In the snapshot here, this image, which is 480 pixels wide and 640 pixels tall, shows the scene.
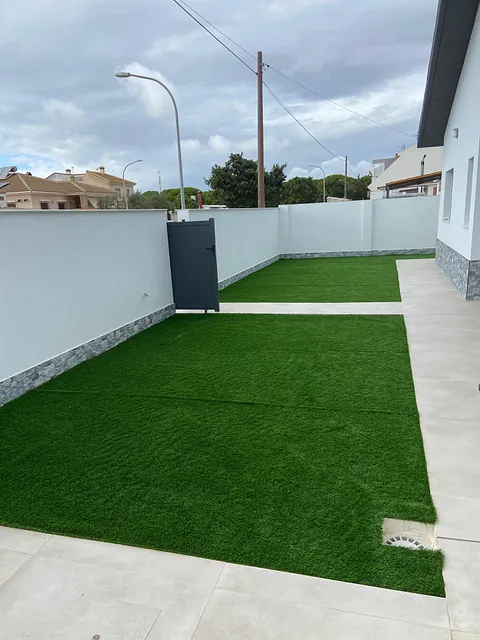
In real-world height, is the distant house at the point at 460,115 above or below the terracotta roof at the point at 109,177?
below

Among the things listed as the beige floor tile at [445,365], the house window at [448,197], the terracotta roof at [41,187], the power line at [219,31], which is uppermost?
the power line at [219,31]

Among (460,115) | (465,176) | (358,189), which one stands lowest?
(465,176)

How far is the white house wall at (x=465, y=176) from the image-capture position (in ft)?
27.3

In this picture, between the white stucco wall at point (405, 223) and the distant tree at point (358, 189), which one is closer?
the white stucco wall at point (405, 223)

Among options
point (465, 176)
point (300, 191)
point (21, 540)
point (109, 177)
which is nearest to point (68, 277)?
point (21, 540)

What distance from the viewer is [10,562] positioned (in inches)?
110

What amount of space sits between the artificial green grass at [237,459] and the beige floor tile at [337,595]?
63 mm

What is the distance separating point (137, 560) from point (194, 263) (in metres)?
6.80

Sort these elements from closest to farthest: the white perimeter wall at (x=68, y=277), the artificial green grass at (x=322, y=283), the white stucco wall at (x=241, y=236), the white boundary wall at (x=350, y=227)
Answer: the white perimeter wall at (x=68, y=277) → the artificial green grass at (x=322, y=283) → the white stucco wall at (x=241, y=236) → the white boundary wall at (x=350, y=227)

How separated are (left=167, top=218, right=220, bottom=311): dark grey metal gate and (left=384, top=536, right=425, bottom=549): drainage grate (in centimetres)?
657

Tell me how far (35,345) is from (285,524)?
3.96 metres

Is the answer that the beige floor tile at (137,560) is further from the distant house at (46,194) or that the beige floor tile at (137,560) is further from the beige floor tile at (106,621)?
the distant house at (46,194)

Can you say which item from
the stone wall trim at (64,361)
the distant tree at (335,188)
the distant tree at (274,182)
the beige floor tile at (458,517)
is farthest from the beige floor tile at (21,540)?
the distant tree at (335,188)

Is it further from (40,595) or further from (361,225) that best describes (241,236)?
(40,595)
